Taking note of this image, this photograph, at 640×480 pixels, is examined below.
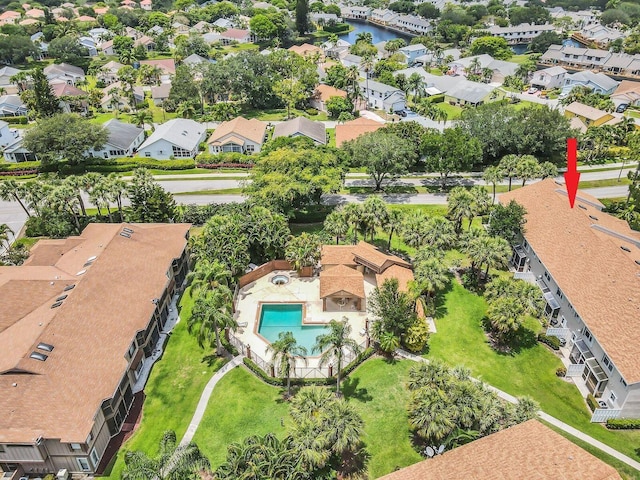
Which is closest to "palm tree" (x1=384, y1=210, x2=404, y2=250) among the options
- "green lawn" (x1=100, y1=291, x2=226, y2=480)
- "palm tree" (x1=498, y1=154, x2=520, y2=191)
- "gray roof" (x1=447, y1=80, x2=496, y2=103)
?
"palm tree" (x1=498, y1=154, x2=520, y2=191)

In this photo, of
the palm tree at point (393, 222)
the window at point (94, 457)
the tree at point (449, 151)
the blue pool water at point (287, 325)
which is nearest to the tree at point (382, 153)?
the tree at point (449, 151)

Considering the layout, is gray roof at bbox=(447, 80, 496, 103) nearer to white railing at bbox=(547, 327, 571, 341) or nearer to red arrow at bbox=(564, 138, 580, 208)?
red arrow at bbox=(564, 138, 580, 208)

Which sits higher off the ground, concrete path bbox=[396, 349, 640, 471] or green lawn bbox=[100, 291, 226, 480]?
concrete path bbox=[396, 349, 640, 471]

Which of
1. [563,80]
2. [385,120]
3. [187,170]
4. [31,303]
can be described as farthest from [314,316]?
[563,80]

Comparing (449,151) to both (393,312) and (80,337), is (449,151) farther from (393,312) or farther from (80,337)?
(80,337)

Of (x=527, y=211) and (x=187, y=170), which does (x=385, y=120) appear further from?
(x=527, y=211)

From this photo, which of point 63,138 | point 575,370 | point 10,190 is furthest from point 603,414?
point 63,138
